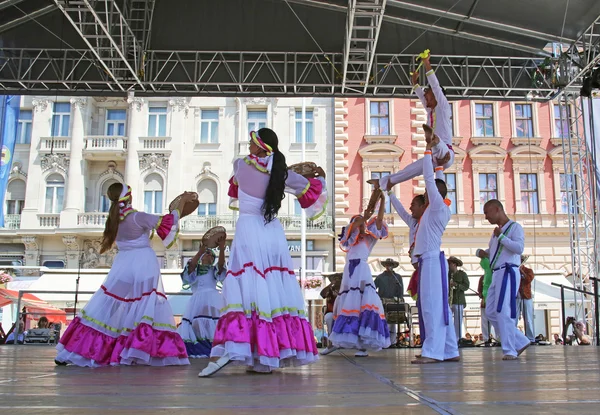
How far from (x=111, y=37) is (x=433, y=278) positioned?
25.4ft

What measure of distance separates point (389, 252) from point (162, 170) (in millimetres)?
9832

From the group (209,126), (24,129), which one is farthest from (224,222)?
(24,129)

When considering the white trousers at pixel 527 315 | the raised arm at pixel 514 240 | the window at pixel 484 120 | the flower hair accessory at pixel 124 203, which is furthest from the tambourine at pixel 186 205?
the window at pixel 484 120

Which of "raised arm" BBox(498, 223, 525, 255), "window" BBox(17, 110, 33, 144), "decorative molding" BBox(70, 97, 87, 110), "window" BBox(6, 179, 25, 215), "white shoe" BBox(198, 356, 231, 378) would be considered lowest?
"white shoe" BBox(198, 356, 231, 378)

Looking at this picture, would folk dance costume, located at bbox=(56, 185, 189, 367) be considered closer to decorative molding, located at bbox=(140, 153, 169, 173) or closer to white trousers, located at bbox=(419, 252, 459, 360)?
white trousers, located at bbox=(419, 252, 459, 360)

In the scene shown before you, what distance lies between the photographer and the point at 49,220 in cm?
2555

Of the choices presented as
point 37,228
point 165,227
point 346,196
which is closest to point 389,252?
point 346,196

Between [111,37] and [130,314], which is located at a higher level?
[111,37]

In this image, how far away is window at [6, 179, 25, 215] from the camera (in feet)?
86.0

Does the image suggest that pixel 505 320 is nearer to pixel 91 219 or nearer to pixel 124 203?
pixel 124 203

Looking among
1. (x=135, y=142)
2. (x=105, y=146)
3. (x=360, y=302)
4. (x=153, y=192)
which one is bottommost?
(x=360, y=302)

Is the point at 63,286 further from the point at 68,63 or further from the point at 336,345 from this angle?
the point at 336,345

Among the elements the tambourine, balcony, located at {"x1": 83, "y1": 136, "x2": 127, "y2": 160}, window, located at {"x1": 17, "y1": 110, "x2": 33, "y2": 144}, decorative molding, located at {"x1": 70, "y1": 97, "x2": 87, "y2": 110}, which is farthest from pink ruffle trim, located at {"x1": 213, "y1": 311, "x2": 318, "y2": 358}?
window, located at {"x1": 17, "y1": 110, "x2": 33, "y2": 144}

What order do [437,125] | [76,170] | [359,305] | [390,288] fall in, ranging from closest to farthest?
[437,125] → [359,305] → [390,288] → [76,170]
